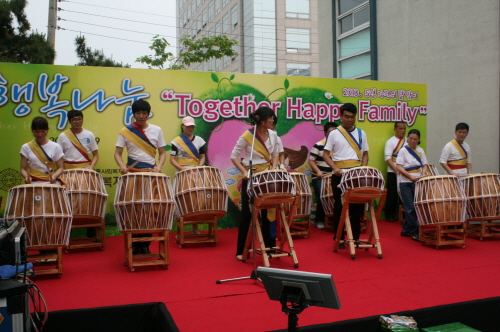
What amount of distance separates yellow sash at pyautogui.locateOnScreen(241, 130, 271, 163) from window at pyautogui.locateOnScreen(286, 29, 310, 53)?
24148mm

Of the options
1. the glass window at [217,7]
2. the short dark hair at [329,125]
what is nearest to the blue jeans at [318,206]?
the short dark hair at [329,125]

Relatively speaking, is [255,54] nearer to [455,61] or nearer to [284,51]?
[284,51]

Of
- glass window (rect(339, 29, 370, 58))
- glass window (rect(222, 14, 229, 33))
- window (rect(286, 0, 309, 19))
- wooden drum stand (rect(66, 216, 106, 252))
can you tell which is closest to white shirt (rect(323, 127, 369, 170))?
wooden drum stand (rect(66, 216, 106, 252))

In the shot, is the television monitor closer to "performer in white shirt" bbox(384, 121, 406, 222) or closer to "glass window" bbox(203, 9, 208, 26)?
"performer in white shirt" bbox(384, 121, 406, 222)

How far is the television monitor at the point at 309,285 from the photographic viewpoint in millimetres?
2340

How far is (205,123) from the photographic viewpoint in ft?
23.6

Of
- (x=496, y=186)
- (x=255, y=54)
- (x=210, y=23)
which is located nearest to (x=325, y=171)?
(x=496, y=186)

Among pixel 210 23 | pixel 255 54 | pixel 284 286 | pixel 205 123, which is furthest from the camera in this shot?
Result: pixel 210 23

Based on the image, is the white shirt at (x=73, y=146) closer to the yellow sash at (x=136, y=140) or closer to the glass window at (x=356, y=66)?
the yellow sash at (x=136, y=140)

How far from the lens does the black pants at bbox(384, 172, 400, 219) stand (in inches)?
318

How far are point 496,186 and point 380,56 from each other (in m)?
5.78

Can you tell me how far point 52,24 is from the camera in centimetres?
1136

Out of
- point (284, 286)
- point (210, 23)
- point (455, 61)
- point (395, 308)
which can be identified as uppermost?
point (210, 23)

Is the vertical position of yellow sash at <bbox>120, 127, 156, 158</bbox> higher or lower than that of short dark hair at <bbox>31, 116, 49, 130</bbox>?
lower
